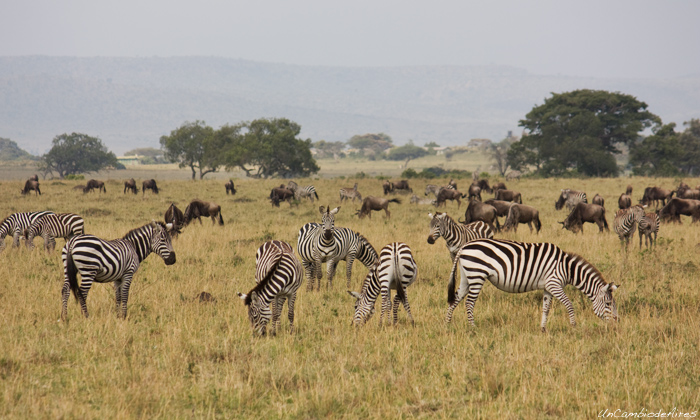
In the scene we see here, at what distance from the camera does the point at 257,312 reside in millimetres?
8242

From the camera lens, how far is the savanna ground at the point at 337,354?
20.1 ft

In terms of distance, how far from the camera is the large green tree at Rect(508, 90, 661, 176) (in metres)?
60.1

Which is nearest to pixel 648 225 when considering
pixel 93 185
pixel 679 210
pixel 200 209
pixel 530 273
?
pixel 679 210

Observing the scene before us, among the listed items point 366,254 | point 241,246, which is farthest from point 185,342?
point 241,246

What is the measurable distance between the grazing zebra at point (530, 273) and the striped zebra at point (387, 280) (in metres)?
0.78

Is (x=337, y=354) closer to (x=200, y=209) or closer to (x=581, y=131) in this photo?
(x=200, y=209)

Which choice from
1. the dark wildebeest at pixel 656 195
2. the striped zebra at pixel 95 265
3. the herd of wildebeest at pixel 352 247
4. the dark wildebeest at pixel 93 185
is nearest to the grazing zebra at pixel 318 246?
the herd of wildebeest at pixel 352 247

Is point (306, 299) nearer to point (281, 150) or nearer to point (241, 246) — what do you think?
point (241, 246)

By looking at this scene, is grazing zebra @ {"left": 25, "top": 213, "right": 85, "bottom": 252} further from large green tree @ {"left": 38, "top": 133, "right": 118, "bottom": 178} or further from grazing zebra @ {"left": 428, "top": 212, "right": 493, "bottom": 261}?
large green tree @ {"left": 38, "top": 133, "right": 118, "bottom": 178}

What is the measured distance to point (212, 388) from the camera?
6.41 m

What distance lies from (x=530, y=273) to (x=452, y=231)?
13.4ft

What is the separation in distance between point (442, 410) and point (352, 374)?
54.1 inches

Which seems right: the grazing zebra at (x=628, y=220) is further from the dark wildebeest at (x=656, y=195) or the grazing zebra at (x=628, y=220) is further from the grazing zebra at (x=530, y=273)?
the dark wildebeest at (x=656, y=195)

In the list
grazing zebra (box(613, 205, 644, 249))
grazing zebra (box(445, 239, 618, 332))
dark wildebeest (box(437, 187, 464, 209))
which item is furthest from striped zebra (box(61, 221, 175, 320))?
dark wildebeest (box(437, 187, 464, 209))
